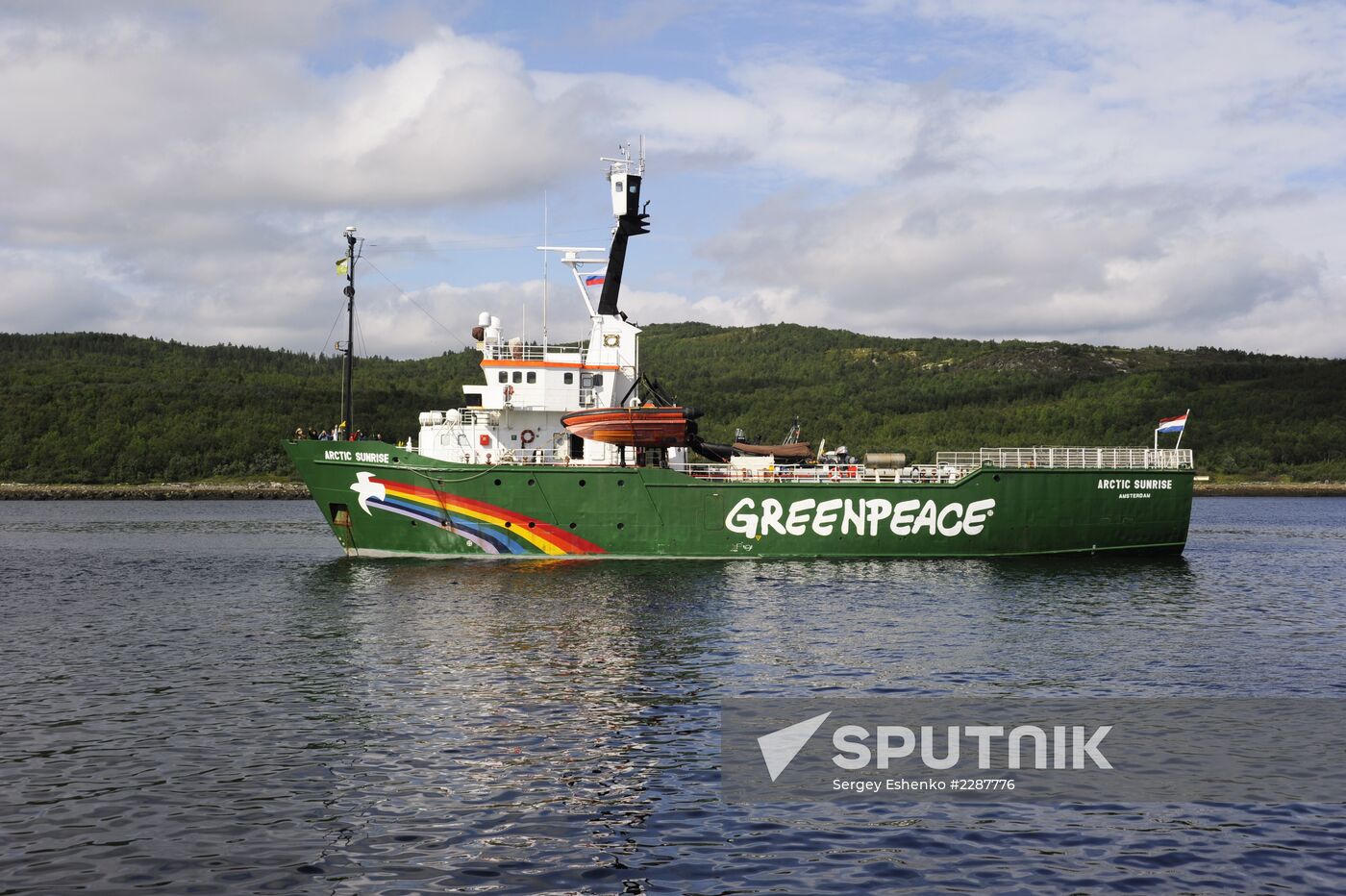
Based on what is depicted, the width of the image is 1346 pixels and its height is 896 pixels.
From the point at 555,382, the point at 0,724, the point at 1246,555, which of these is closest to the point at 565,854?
the point at 0,724

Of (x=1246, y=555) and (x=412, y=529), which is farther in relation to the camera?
(x=1246, y=555)

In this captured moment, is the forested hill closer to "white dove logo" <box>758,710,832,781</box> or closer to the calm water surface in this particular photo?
the calm water surface

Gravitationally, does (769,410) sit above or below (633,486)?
above

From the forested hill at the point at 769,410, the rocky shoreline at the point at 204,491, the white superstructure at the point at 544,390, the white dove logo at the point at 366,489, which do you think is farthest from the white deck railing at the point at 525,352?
the rocky shoreline at the point at 204,491

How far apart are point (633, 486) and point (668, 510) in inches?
61.3

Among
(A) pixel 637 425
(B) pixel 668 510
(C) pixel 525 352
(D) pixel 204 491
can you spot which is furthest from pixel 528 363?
(D) pixel 204 491

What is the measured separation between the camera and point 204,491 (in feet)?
401

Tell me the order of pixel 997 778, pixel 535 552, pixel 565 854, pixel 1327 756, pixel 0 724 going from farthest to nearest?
pixel 535 552
pixel 0 724
pixel 1327 756
pixel 997 778
pixel 565 854

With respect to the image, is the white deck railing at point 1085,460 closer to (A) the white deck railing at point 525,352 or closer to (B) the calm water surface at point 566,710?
(B) the calm water surface at point 566,710

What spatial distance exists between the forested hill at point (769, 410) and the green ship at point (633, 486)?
77606 millimetres

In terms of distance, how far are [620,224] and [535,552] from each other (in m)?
13.6

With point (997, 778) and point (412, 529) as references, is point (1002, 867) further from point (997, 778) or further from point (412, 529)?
point (412, 529)

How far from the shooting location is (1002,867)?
37.5 ft

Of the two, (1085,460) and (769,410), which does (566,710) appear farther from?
(769,410)
